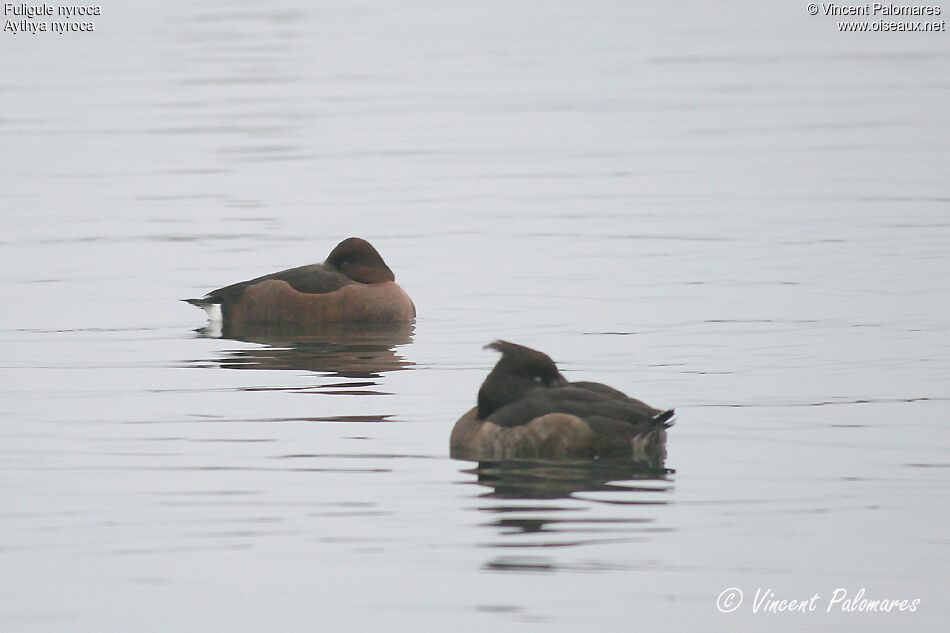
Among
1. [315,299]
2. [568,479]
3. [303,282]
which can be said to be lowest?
[568,479]

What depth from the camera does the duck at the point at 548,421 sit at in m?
11.8

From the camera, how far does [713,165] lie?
92.6 ft

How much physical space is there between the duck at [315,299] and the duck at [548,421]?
5.80 m

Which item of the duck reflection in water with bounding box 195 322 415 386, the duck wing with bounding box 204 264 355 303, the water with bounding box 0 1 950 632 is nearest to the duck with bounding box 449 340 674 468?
the water with bounding box 0 1 950 632

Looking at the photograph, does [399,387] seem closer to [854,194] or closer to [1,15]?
[854,194]

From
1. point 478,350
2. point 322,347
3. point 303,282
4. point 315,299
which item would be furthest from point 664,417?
point 303,282

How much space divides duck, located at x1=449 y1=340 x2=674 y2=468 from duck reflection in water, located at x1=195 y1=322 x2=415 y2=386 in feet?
10.7

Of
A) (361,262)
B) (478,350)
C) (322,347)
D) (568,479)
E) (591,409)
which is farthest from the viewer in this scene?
(361,262)

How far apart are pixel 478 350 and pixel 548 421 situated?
4.59 m

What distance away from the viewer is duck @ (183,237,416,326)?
18.3 metres

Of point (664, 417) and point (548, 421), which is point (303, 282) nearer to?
point (548, 421)

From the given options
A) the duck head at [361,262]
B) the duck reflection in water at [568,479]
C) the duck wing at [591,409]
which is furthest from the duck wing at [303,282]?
the duck reflection in water at [568,479]

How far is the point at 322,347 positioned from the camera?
17266mm

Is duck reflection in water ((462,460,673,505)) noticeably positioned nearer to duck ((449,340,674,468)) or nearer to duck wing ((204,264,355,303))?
duck ((449,340,674,468))
